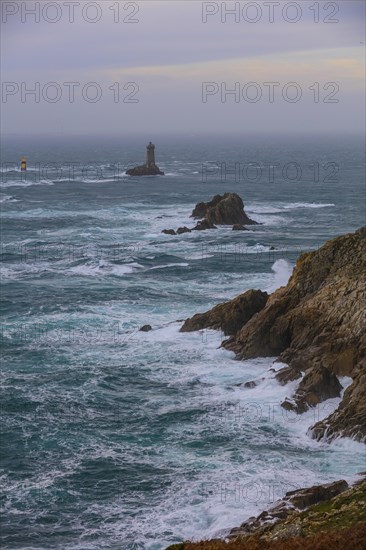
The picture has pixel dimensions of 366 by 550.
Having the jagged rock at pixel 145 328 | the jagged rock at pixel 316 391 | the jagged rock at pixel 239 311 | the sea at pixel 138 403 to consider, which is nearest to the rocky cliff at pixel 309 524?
the sea at pixel 138 403

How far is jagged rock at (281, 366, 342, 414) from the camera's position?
43562 mm

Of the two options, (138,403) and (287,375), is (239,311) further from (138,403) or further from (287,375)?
(138,403)

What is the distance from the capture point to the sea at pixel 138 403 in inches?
1361

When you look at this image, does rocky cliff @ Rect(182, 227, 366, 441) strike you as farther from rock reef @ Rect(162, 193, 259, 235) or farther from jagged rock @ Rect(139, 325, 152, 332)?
rock reef @ Rect(162, 193, 259, 235)

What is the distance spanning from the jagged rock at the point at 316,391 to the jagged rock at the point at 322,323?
2.8 inches

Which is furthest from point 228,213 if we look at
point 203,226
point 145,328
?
point 145,328

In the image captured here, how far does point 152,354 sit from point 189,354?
2.23 meters

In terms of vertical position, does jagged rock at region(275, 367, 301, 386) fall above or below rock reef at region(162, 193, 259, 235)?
below

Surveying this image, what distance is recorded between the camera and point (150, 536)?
32.6 m

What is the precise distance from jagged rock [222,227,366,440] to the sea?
Result: 44.9 inches

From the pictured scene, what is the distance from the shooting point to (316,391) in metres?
43.8

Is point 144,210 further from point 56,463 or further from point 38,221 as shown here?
point 56,463

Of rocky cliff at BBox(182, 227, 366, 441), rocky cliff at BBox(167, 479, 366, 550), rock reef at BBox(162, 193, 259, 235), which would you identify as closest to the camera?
rocky cliff at BBox(167, 479, 366, 550)

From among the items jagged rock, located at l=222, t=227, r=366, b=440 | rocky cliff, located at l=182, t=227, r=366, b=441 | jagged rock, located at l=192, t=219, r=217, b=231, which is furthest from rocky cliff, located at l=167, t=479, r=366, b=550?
jagged rock, located at l=192, t=219, r=217, b=231
